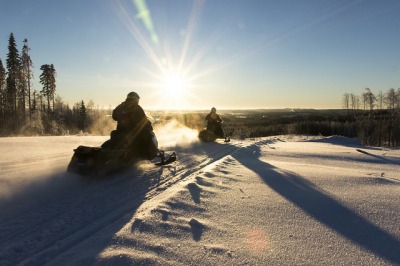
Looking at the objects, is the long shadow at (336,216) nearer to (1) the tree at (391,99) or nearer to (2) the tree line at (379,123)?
(2) the tree line at (379,123)

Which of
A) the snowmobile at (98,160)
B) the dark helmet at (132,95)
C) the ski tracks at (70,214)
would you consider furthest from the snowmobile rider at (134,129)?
the ski tracks at (70,214)

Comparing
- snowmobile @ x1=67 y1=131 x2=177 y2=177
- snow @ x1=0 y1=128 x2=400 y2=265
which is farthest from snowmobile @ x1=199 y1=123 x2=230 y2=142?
snowmobile @ x1=67 y1=131 x2=177 y2=177

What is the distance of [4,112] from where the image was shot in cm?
4675

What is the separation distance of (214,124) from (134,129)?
27.4ft

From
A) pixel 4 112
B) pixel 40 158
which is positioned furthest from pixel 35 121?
pixel 40 158

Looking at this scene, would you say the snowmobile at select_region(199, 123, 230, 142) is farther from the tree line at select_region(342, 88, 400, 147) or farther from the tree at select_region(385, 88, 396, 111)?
the tree at select_region(385, 88, 396, 111)

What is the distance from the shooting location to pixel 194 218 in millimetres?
3811

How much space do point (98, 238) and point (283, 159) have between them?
807 cm

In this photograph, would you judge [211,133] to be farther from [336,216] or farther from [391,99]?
[391,99]

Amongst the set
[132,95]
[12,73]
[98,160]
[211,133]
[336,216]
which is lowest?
[336,216]

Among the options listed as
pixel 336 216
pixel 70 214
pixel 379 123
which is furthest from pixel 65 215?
pixel 379 123

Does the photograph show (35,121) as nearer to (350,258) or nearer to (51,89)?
(51,89)

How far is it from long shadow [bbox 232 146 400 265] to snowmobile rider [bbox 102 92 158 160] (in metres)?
3.03

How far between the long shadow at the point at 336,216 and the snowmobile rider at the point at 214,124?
28.4ft
